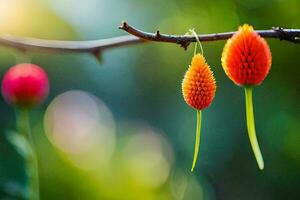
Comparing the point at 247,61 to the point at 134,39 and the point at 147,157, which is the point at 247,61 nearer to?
the point at 134,39

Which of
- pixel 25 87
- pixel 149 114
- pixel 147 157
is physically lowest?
pixel 147 157

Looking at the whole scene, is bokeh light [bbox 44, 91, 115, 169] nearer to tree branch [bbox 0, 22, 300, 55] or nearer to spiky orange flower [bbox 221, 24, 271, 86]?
tree branch [bbox 0, 22, 300, 55]

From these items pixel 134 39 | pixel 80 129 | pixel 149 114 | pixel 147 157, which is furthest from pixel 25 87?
pixel 149 114

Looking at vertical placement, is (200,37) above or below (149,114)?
above

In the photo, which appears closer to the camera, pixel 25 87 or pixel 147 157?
pixel 25 87

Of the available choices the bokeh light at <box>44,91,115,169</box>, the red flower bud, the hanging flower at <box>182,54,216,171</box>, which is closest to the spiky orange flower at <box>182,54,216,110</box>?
the hanging flower at <box>182,54,216,171</box>

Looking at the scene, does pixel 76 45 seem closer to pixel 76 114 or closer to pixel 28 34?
pixel 76 114
